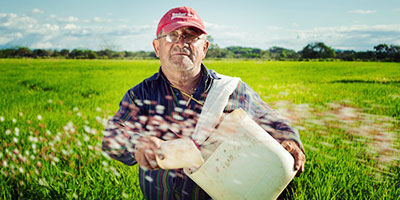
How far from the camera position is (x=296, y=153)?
161 cm

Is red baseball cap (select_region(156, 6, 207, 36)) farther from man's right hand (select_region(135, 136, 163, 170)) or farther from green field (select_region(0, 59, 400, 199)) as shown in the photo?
green field (select_region(0, 59, 400, 199))

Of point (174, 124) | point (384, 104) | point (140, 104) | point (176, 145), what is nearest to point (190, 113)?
point (174, 124)

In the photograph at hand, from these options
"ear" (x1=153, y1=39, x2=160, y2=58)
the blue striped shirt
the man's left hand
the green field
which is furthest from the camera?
the green field

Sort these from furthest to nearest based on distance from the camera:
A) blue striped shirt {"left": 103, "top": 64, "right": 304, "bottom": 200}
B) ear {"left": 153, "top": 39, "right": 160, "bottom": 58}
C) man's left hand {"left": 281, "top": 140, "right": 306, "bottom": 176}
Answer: ear {"left": 153, "top": 39, "right": 160, "bottom": 58}
blue striped shirt {"left": 103, "top": 64, "right": 304, "bottom": 200}
man's left hand {"left": 281, "top": 140, "right": 306, "bottom": 176}

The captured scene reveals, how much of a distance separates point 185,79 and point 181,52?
201 mm

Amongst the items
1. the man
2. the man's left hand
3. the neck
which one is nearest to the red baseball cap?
the man

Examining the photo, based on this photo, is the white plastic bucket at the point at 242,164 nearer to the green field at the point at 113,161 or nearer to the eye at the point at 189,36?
the eye at the point at 189,36

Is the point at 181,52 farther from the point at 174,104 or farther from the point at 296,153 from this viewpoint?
the point at 296,153

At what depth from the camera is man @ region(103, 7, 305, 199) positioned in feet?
6.15

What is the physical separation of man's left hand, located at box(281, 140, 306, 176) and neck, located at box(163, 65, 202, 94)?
72cm

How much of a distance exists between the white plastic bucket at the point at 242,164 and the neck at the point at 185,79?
25.5 inches

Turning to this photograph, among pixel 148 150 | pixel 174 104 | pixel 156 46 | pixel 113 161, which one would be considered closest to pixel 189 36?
pixel 156 46

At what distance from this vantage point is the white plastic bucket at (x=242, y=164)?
4.34 ft

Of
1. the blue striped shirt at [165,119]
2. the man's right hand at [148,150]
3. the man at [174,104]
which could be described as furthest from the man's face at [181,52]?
the man's right hand at [148,150]
